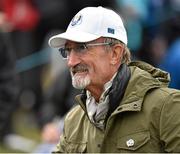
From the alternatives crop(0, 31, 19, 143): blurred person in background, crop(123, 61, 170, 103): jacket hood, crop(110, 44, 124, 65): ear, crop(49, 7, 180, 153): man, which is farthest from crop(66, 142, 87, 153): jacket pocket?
crop(0, 31, 19, 143): blurred person in background

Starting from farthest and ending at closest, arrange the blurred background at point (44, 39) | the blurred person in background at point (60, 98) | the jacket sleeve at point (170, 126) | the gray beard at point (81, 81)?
the blurred background at point (44, 39), the blurred person in background at point (60, 98), the gray beard at point (81, 81), the jacket sleeve at point (170, 126)

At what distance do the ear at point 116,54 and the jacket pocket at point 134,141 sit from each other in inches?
22.9

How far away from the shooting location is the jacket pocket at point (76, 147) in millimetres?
6648

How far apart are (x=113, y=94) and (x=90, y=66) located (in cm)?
28

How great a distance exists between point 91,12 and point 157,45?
7.55 m

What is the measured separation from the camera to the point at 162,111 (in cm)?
627

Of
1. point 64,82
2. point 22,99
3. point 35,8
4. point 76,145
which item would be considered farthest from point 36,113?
point 76,145

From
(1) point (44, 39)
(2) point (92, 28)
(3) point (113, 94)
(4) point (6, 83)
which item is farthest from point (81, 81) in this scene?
(1) point (44, 39)

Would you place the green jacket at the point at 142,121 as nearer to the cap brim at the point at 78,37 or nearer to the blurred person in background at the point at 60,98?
the cap brim at the point at 78,37

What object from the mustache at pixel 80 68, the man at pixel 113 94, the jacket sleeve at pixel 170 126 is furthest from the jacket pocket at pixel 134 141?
the mustache at pixel 80 68

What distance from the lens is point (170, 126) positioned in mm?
6207

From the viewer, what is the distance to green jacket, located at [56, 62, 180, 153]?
6.23m

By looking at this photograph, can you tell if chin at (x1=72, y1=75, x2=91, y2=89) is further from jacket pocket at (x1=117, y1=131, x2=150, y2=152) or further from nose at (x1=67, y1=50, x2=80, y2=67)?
jacket pocket at (x1=117, y1=131, x2=150, y2=152)

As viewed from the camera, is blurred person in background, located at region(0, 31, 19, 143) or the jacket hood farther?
blurred person in background, located at region(0, 31, 19, 143)
